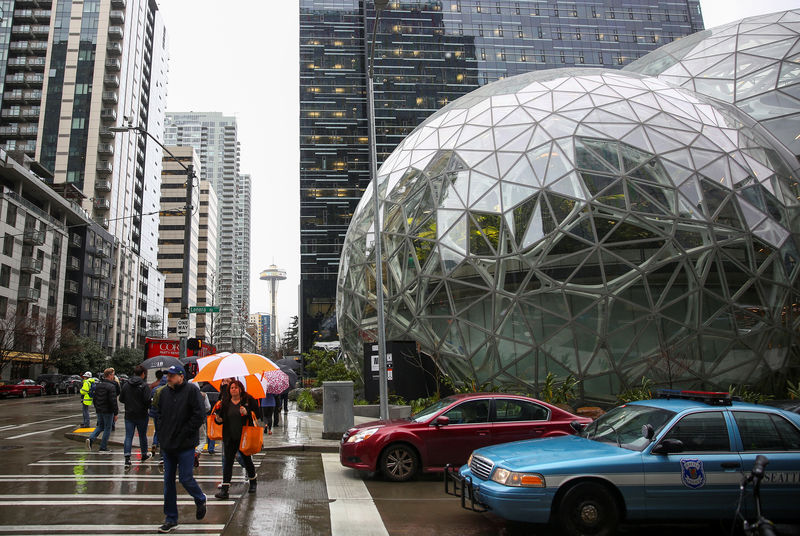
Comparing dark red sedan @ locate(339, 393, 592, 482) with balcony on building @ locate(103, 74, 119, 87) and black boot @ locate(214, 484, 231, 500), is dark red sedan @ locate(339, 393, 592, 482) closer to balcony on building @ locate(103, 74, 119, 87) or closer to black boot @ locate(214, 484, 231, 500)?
black boot @ locate(214, 484, 231, 500)

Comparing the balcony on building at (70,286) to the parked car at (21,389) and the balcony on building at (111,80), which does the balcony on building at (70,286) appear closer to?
the parked car at (21,389)

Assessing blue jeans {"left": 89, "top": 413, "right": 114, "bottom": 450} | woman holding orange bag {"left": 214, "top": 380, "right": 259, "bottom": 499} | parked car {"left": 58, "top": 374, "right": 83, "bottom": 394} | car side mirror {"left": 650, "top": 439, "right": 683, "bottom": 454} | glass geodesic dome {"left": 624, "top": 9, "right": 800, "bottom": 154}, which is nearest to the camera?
car side mirror {"left": 650, "top": 439, "right": 683, "bottom": 454}

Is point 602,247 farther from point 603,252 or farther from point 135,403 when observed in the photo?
point 135,403

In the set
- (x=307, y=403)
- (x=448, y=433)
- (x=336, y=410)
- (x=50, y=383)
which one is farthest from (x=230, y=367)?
(x=50, y=383)

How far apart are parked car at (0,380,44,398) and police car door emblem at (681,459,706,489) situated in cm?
4286

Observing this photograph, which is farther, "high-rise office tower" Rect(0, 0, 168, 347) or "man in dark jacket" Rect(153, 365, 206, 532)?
"high-rise office tower" Rect(0, 0, 168, 347)

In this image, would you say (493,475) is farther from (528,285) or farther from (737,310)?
(737,310)

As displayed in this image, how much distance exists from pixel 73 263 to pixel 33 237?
11.5m

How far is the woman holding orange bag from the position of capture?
25.3 ft

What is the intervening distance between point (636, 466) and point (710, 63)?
2561 cm

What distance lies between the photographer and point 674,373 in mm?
15898

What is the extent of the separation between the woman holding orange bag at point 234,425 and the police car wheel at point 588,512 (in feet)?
15.0

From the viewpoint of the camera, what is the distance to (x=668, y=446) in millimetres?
5555

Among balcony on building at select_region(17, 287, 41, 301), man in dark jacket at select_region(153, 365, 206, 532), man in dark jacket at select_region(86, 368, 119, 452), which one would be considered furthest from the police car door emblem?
balcony on building at select_region(17, 287, 41, 301)
